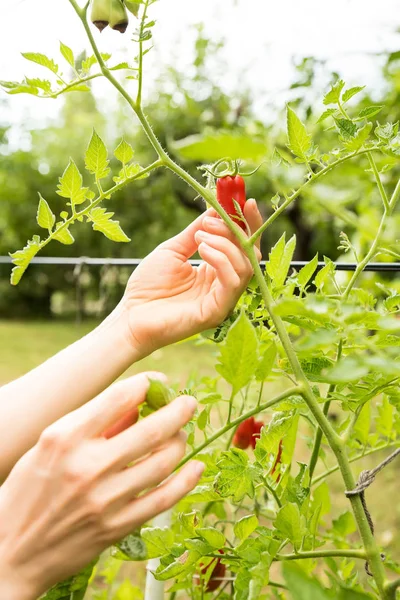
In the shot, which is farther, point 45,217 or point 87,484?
point 45,217

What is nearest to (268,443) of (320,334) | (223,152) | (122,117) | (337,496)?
(320,334)

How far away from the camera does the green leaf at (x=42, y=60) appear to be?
18.1 inches

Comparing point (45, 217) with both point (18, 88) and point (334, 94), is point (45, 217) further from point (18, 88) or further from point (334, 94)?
point (334, 94)

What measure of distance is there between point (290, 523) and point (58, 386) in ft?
0.77

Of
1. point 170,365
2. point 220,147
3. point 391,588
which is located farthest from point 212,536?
point 170,365

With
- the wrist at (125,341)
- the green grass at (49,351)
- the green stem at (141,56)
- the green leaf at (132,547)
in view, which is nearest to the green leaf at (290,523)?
Result: the green leaf at (132,547)

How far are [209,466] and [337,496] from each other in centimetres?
201

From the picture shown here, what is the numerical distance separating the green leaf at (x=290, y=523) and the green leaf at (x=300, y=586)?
0.15 m

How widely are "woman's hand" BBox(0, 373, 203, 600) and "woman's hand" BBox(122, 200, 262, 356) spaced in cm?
18

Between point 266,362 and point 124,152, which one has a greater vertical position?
point 124,152

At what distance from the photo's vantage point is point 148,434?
0.35 metres

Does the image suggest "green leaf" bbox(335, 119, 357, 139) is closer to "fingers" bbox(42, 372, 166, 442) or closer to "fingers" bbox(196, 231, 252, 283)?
"fingers" bbox(196, 231, 252, 283)

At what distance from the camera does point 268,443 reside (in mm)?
499

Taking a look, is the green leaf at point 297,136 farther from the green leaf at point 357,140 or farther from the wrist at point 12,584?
the wrist at point 12,584
